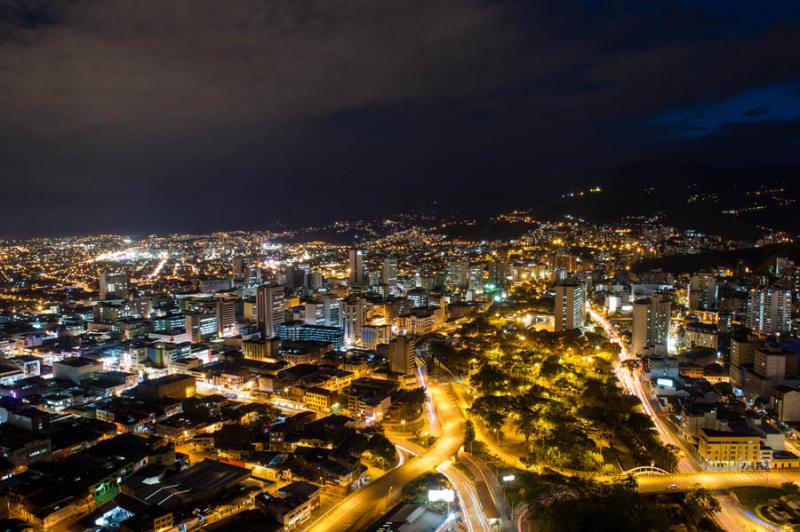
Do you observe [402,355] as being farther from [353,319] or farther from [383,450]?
[383,450]

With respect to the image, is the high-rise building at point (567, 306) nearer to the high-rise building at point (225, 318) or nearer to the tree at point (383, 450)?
the tree at point (383, 450)

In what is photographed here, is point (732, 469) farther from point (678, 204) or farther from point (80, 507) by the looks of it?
point (678, 204)

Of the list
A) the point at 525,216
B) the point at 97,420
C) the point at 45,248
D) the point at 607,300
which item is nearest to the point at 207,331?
the point at 97,420

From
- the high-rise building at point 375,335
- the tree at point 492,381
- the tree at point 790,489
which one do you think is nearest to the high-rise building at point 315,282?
the high-rise building at point 375,335

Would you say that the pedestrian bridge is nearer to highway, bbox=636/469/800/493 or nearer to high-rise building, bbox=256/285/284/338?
highway, bbox=636/469/800/493

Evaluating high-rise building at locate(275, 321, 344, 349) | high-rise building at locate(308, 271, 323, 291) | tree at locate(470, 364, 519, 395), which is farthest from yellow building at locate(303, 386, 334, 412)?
high-rise building at locate(308, 271, 323, 291)
